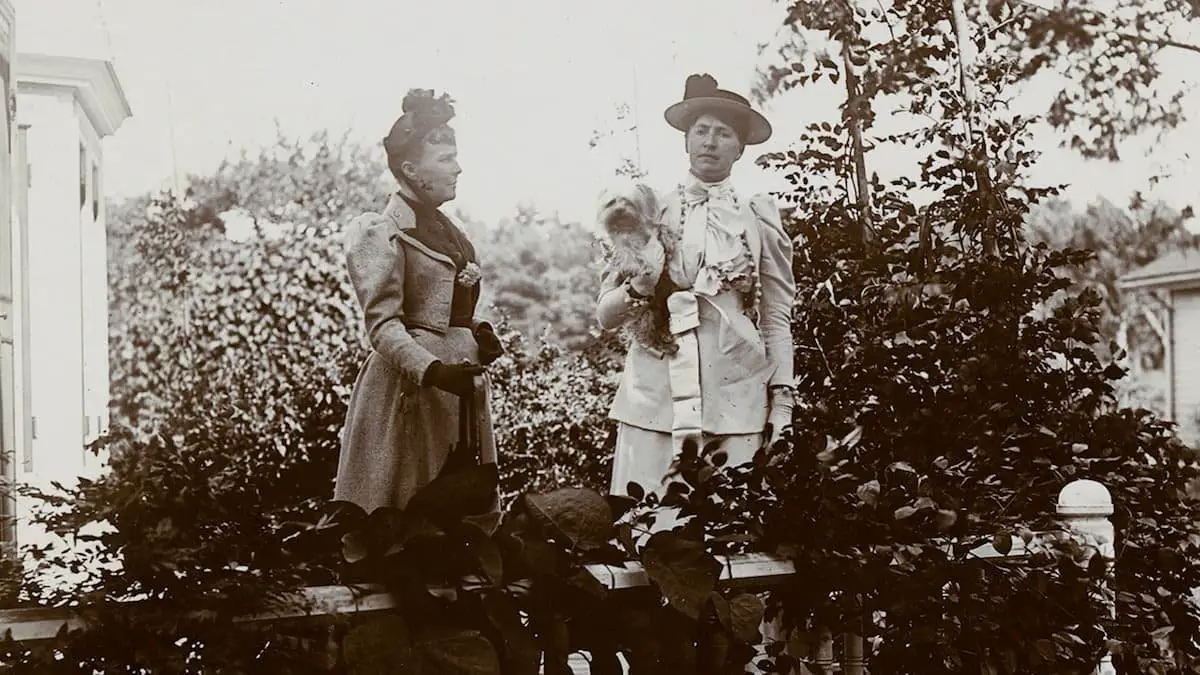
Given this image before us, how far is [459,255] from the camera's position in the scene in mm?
2381

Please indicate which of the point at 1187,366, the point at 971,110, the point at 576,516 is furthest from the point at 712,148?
the point at 1187,366

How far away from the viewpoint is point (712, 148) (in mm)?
2744

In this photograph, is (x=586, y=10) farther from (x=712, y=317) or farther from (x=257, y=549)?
(x=257, y=549)

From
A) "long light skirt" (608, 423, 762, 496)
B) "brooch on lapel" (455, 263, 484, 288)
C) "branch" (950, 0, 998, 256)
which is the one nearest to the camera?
"brooch on lapel" (455, 263, 484, 288)

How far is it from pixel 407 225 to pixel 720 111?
85cm

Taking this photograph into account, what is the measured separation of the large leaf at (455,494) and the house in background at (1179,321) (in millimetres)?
3040

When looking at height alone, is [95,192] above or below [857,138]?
below

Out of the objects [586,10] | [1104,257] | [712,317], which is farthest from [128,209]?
[1104,257]

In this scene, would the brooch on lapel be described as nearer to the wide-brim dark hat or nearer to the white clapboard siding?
the wide-brim dark hat

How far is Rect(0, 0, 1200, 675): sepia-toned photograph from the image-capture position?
1.28m

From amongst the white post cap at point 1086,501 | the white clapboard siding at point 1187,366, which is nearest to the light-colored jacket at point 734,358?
the white post cap at point 1086,501

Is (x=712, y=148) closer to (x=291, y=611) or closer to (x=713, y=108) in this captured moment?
(x=713, y=108)

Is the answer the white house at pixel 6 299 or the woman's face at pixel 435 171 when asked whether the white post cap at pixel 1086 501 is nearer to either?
the woman's face at pixel 435 171

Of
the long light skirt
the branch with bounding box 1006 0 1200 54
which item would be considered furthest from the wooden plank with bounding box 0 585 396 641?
the branch with bounding box 1006 0 1200 54
